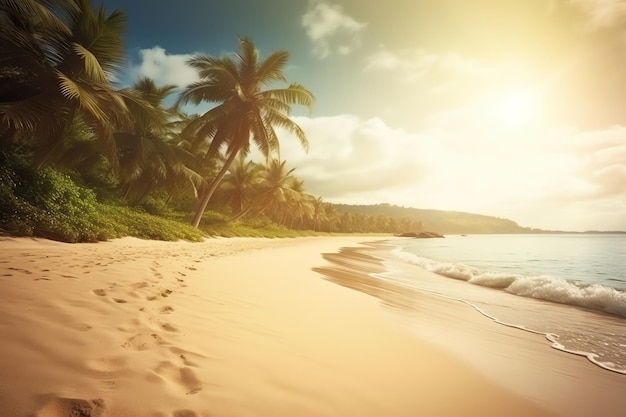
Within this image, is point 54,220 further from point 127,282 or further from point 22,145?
point 127,282

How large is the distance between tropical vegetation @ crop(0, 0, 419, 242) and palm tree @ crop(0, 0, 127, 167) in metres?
0.03

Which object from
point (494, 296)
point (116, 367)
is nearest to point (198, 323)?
point (116, 367)

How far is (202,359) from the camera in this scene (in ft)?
7.29

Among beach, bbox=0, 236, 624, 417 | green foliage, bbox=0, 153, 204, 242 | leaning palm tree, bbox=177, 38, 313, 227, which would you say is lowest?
beach, bbox=0, 236, 624, 417

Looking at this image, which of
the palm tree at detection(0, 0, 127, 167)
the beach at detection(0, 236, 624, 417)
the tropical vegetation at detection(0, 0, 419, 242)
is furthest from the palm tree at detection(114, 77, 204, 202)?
the beach at detection(0, 236, 624, 417)

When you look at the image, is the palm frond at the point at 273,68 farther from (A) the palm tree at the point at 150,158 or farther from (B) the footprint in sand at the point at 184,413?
(B) the footprint in sand at the point at 184,413

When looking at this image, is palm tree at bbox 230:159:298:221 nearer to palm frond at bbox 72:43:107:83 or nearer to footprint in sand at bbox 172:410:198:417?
palm frond at bbox 72:43:107:83

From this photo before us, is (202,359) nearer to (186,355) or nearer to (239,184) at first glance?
(186,355)

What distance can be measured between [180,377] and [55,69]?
1187 cm

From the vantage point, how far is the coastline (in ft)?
5.34

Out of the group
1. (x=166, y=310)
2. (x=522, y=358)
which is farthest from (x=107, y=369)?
(x=522, y=358)

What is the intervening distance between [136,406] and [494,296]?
9013mm

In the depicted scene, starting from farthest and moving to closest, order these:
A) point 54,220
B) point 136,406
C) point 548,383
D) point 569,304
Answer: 1. point 54,220
2. point 569,304
3. point 548,383
4. point 136,406

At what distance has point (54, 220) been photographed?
8.27 meters
